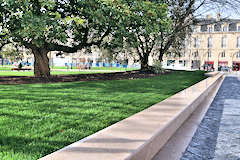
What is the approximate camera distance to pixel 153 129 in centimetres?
359

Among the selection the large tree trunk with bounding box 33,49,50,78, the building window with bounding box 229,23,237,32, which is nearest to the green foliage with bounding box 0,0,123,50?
→ the large tree trunk with bounding box 33,49,50,78

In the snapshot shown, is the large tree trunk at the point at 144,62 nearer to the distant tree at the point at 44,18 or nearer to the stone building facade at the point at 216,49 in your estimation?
the distant tree at the point at 44,18

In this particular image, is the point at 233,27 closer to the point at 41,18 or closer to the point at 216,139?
the point at 41,18

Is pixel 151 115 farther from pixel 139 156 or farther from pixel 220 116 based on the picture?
pixel 220 116

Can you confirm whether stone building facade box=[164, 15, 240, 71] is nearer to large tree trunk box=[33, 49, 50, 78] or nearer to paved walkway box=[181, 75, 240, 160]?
large tree trunk box=[33, 49, 50, 78]

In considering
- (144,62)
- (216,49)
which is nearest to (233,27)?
(216,49)

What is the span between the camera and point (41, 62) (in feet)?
48.7

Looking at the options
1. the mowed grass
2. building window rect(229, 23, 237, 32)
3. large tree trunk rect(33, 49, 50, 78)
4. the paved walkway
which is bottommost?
the paved walkway

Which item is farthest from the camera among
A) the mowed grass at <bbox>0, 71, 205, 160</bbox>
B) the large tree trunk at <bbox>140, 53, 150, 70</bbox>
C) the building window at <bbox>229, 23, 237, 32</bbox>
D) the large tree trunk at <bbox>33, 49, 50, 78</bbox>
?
the building window at <bbox>229, 23, 237, 32</bbox>

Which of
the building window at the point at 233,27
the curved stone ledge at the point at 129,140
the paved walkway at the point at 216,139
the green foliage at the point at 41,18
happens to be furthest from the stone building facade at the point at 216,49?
the curved stone ledge at the point at 129,140

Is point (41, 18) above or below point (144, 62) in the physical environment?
above

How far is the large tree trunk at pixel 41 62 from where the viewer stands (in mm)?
14789

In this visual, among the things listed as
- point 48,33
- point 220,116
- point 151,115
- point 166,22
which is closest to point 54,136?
point 151,115

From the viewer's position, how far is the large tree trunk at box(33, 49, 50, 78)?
48.5 ft
